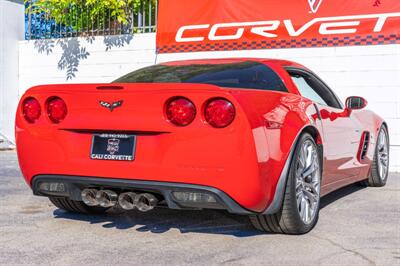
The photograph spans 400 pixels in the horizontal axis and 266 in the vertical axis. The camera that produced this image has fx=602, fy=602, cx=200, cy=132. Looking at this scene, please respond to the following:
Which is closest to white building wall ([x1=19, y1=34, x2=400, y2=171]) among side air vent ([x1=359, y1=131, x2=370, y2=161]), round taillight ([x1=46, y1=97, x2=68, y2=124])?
side air vent ([x1=359, y1=131, x2=370, y2=161])

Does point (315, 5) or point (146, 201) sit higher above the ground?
point (315, 5)

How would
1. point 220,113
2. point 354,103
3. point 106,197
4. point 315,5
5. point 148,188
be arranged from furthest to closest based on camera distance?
1. point 315,5
2. point 354,103
3. point 106,197
4. point 148,188
5. point 220,113

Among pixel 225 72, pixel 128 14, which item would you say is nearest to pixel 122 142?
pixel 225 72

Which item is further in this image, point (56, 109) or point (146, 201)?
point (56, 109)

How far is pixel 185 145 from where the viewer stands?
3.65m

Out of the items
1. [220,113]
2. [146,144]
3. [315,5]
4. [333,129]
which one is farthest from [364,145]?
[315,5]

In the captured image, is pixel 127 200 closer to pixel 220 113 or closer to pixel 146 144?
pixel 146 144

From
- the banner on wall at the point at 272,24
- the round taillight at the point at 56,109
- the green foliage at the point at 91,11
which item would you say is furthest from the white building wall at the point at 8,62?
the round taillight at the point at 56,109

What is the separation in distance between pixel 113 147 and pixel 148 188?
14.3 inches

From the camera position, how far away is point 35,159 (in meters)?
4.11

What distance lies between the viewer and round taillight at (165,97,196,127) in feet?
12.0

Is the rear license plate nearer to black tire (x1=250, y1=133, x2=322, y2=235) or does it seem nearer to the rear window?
the rear window

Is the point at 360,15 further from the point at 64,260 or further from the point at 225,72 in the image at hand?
the point at 64,260

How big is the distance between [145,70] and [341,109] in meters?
1.82
